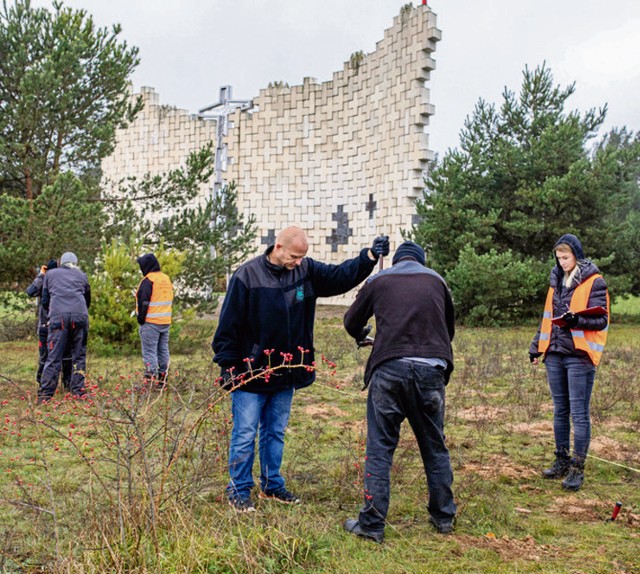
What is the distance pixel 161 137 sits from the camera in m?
24.9

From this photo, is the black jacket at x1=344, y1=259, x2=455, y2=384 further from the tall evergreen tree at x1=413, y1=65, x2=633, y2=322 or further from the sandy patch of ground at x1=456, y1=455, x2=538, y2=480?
the tall evergreen tree at x1=413, y1=65, x2=633, y2=322

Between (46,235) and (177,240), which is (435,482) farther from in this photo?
(177,240)

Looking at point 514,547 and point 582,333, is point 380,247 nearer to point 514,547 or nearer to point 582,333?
point 582,333

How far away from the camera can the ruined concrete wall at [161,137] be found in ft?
79.2

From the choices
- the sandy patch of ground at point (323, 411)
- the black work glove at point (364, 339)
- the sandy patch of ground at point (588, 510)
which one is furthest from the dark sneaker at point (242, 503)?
the sandy patch of ground at point (323, 411)

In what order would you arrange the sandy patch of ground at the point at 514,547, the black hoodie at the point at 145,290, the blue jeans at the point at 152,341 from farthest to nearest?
1. the blue jeans at the point at 152,341
2. the black hoodie at the point at 145,290
3. the sandy patch of ground at the point at 514,547

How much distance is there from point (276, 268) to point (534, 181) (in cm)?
1288

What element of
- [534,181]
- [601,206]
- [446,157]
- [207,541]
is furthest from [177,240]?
[207,541]

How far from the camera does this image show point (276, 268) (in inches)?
175

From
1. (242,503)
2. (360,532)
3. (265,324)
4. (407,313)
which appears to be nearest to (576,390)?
(407,313)

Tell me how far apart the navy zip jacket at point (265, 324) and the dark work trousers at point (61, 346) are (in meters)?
3.79

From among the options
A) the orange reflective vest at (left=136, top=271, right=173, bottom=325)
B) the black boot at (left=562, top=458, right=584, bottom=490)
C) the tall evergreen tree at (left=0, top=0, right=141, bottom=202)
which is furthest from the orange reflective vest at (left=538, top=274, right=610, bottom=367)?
the tall evergreen tree at (left=0, top=0, right=141, bottom=202)

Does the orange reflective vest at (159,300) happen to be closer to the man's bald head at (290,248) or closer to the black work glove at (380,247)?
the man's bald head at (290,248)

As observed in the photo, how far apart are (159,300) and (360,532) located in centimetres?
514
